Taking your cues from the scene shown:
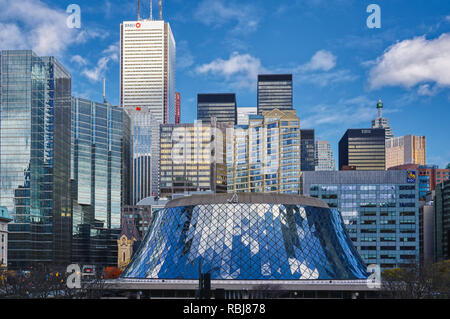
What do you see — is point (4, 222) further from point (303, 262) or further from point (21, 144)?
point (303, 262)

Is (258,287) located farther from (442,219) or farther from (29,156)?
(442,219)

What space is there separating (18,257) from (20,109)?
45036 millimetres

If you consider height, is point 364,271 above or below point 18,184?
below

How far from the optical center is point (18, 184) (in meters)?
170

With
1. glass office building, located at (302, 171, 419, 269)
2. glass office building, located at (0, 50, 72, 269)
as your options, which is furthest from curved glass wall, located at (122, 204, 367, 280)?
glass office building, located at (0, 50, 72, 269)

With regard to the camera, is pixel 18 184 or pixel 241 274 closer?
pixel 241 274

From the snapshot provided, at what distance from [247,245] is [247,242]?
21.5 inches

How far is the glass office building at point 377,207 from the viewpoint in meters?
167

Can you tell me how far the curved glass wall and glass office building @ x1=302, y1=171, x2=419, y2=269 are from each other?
305 ft

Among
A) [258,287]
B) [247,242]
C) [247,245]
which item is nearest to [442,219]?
[247,242]

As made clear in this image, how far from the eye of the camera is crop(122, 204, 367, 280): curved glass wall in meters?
69.2

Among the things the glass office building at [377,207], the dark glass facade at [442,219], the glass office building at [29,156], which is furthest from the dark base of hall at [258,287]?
the dark glass facade at [442,219]

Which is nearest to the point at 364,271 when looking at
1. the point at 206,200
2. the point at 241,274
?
the point at 241,274
